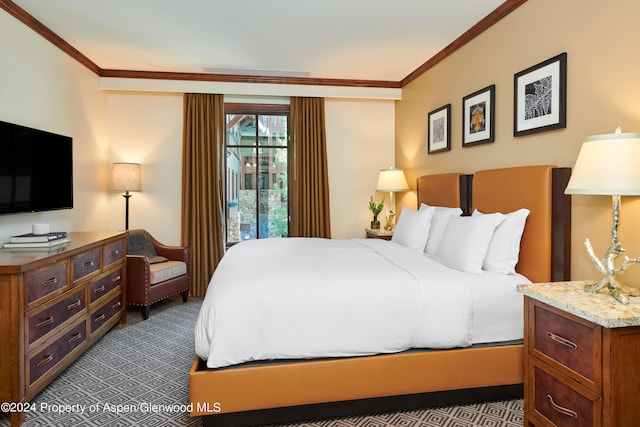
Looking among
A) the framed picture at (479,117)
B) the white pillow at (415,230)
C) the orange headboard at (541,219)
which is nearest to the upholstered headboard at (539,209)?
the orange headboard at (541,219)

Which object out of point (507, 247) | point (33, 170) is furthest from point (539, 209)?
point (33, 170)

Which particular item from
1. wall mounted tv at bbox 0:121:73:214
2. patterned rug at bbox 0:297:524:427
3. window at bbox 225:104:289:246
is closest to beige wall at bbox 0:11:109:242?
wall mounted tv at bbox 0:121:73:214

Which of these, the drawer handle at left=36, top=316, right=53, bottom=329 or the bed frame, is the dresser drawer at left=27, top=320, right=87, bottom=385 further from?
the bed frame

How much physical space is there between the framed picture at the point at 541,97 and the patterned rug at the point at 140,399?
1.87m

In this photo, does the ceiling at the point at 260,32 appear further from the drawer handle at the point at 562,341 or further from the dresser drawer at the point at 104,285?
the drawer handle at the point at 562,341

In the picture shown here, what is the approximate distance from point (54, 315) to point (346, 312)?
1.92 meters

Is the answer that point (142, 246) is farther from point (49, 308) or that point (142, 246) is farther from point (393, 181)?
point (393, 181)

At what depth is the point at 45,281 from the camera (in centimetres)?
236

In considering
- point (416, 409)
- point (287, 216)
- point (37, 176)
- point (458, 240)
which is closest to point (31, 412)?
point (37, 176)

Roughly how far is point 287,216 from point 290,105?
1.53m

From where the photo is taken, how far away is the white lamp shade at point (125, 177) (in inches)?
177

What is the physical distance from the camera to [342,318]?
2.10 metres

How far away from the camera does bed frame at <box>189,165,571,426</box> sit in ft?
6.48

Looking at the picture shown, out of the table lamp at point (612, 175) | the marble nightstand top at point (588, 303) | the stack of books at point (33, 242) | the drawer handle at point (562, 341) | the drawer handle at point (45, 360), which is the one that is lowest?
the drawer handle at point (45, 360)
